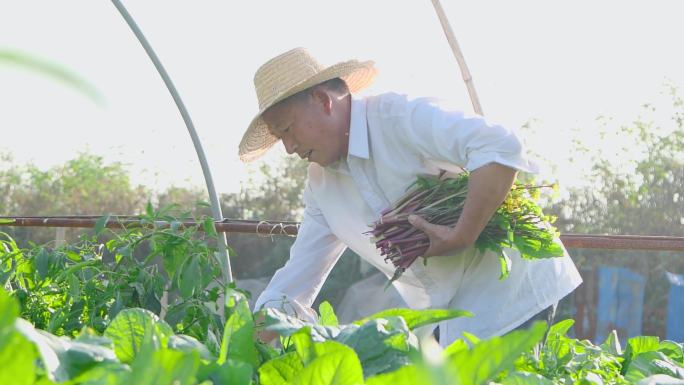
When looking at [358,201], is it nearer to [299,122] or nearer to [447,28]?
[299,122]

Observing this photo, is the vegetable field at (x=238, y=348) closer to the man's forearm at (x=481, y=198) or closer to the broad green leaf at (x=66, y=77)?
the broad green leaf at (x=66, y=77)

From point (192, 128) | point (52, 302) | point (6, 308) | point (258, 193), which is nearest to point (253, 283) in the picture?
point (258, 193)

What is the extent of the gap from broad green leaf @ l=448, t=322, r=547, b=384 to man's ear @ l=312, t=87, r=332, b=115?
1953 millimetres

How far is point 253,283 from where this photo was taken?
9.58m

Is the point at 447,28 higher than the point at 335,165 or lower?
higher

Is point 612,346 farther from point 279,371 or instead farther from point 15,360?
point 15,360

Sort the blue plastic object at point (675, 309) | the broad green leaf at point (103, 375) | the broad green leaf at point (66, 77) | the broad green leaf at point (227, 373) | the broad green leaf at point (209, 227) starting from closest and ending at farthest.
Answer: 1. the broad green leaf at point (66, 77)
2. the broad green leaf at point (103, 375)
3. the broad green leaf at point (227, 373)
4. the broad green leaf at point (209, 227)
5. the blue plastic object at point (675, 309)

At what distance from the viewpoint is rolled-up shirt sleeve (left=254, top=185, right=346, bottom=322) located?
2.64 metres

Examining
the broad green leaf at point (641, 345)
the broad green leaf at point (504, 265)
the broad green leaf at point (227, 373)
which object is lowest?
the broad green leaf at point (504, 265)

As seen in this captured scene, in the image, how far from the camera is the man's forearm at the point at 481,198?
2.20m

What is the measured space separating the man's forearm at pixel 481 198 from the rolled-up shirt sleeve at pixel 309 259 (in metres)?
0.55

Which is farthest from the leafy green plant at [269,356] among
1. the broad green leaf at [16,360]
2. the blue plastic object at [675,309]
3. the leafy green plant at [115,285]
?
the blue plastic object at [675,309]

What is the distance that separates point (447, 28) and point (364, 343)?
2.75 metres

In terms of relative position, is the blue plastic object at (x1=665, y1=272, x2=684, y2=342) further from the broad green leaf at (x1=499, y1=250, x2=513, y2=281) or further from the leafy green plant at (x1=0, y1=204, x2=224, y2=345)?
the leafy green plant at (x1=0, y1=204, x2=224, y2=345)
